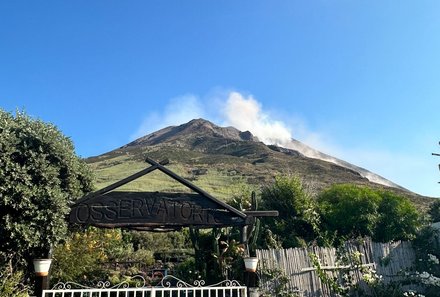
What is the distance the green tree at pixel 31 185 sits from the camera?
Answer: 671cm

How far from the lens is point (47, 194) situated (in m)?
7.04

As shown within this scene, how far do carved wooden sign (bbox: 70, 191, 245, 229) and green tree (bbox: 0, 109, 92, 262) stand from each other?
0.50 m

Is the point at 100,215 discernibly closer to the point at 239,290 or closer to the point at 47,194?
the point at 47,194

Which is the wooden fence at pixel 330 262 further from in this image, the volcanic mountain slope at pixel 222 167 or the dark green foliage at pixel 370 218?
the volcanic mountain slope at pixel 222 167

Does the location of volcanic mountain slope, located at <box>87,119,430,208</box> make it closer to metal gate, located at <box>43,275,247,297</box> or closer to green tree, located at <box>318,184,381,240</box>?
green tree, located at <box>318,184,381,240</box>

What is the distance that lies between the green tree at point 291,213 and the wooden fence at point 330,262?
269cm

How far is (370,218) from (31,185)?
1058cm

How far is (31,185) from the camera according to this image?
6.99m

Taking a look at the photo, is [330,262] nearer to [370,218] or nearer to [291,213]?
[370,218]

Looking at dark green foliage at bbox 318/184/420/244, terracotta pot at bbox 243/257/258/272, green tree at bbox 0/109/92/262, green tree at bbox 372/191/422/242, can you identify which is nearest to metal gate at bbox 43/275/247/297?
terracotta pot at bbox 243/257/258/272

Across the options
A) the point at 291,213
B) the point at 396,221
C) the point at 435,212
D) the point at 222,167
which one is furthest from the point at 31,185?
the point at 222,167

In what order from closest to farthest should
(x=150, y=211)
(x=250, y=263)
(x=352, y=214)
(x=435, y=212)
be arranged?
1. (x=250, y=263)
2. (x=150, y=211)
3. (x=352, y=214)
4. (x=435, y=212)

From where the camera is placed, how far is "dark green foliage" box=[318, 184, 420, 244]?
1321cm

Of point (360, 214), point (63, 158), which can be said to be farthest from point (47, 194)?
point (360, 214)
